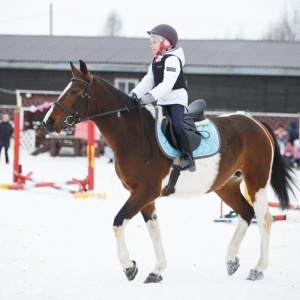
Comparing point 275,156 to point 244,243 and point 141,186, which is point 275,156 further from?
point 141,186

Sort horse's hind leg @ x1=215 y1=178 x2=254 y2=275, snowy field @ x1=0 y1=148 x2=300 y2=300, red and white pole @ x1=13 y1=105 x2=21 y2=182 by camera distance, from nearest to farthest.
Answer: snowy field @ x1=0 y1=148 x2=300 y2=300 < horse's hind leg @ x1=215 y1=178 x2=254 y2=275 < red and white pole @ x1=13 y1=105 x2=21 y2=182

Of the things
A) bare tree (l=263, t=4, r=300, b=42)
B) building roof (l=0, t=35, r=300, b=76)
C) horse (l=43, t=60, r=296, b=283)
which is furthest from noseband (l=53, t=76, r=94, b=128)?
bare tree (l=263, t=4, r=300, b=42)

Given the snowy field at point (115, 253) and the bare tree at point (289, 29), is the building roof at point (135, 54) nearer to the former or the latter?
the snowy field at point (115, 253)

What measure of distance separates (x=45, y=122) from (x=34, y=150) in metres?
21.4

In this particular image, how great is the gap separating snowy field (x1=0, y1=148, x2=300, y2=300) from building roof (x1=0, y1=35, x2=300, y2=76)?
16648mm

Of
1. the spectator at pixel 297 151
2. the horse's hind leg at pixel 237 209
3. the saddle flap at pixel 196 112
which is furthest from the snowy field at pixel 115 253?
the spectator at pixel 297 151

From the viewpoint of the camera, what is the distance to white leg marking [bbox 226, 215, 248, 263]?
7.02 metres

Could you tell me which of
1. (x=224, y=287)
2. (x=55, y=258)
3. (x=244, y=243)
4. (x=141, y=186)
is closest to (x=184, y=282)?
(x=224, y=287)

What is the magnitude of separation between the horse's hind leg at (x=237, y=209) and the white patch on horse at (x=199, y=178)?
545 millimetres

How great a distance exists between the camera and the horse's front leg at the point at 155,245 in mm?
6500

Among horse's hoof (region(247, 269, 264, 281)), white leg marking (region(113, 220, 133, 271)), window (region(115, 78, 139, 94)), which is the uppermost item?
white leg marking (region(113, 220, 133, 271))

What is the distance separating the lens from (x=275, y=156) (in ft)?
25.7

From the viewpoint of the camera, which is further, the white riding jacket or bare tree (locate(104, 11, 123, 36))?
bare tree (locate(104, 11, 123, 36))

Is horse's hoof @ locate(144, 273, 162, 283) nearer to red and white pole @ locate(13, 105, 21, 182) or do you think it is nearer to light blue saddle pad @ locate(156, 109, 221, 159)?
light blue saddle pad @ locate(156, 109, 221, 159)
